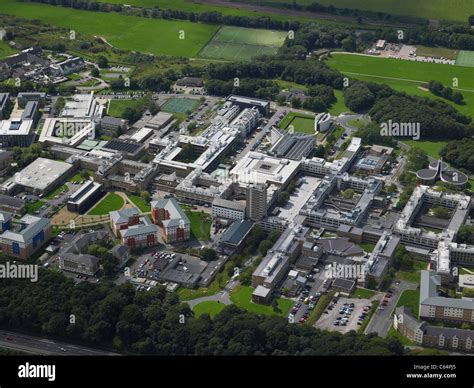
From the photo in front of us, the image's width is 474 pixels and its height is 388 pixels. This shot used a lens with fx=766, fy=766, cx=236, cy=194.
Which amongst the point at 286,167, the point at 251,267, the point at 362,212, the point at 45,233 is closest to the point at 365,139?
the point at 286,167

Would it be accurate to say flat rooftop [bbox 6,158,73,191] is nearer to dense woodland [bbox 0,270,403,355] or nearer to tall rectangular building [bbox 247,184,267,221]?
dense woodland [bbox 0,270,403,355]

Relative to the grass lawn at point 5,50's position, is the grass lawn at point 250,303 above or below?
below

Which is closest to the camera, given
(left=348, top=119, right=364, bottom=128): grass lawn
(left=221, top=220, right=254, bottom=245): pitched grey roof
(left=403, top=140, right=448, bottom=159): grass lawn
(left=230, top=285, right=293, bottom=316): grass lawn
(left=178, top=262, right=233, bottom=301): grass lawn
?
(left=230, top=285, right=293, bottom=316): grass lawn

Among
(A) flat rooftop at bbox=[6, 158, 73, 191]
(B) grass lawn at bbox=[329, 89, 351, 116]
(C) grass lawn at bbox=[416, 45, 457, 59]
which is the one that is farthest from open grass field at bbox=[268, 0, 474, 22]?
(A) flat rooftop at bbox=[6, 158, 73, 191]

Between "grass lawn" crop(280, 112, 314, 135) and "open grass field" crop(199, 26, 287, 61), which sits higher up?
"open grass field" crop(199, 26, 287, 61)

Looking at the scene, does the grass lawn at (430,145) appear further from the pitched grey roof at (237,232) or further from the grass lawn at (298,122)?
the pitched grey roof at (237,232)

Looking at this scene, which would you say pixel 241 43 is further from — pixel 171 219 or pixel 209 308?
pixel 209 308

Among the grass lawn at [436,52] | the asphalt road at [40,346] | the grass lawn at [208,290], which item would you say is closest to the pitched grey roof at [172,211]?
the grass lawn at [208,290]

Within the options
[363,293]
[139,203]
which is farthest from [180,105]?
[363,293]
